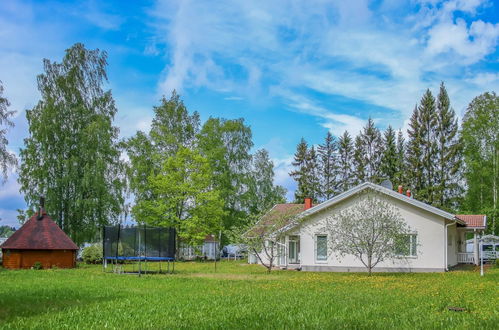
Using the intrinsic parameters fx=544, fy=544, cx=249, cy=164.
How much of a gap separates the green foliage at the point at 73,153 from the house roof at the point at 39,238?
15.5ft

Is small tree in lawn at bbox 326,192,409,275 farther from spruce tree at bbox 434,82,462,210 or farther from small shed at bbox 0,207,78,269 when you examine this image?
spruce tree at bbox 434,82,462,210

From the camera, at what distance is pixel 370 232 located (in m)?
26.5

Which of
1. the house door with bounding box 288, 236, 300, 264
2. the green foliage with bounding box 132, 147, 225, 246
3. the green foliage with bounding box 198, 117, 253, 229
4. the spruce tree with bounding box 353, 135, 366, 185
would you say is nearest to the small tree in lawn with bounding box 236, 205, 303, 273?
the house door with bounding box 288, 236, 300, 264

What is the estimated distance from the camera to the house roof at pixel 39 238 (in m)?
32.7

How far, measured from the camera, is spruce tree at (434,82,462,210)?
160 ft

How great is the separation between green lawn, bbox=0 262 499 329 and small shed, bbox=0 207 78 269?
14.8 metres

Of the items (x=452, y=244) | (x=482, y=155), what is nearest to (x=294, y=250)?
(x=452, y=244)

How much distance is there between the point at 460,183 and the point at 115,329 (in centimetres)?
4509

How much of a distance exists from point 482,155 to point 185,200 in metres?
25.1

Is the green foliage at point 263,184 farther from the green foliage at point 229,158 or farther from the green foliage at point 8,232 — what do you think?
the green foliage at point 8,232

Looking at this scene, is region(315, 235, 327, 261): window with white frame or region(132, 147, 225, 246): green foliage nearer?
region(315, 235, 327, 261): window with white frame

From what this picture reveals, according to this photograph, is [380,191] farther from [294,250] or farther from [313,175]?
[313,175]

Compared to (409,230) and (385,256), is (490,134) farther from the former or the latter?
(385,256)

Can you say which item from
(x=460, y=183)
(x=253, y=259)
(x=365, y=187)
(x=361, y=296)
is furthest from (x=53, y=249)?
(x=460, y=183)
